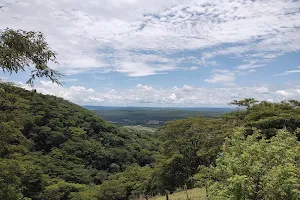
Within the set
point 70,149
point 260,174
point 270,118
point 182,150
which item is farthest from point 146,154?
point 260,174

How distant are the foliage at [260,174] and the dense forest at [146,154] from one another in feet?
0.08

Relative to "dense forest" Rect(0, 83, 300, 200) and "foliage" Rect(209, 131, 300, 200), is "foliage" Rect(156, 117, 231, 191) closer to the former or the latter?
"dense forest" Rect(0, 83, 300, 200)

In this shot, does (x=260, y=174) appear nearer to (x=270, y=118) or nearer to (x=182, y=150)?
(x=270, y=118)

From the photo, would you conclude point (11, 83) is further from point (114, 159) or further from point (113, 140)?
point (113, 140)

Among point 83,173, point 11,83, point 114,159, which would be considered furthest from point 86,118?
point 11,83

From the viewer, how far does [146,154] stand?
198 feet

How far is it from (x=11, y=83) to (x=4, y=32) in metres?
1.66

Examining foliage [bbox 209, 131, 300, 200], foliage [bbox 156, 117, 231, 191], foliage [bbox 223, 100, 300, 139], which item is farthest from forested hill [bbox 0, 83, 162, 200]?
Answer: foliage [bbox 209, 131, 300, 200]

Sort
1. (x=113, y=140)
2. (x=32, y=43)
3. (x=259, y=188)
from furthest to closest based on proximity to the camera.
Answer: (x=113, y=140) → (x=259, y=188) → (x=32, y=43)

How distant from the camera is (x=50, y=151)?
49.7 meters

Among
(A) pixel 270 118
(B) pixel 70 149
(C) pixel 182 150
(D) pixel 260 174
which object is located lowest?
(B) pixel 70 149

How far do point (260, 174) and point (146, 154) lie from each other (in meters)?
54.5

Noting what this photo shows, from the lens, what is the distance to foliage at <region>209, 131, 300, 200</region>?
6133 mm

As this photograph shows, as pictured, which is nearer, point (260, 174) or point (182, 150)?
point (260, 174)
